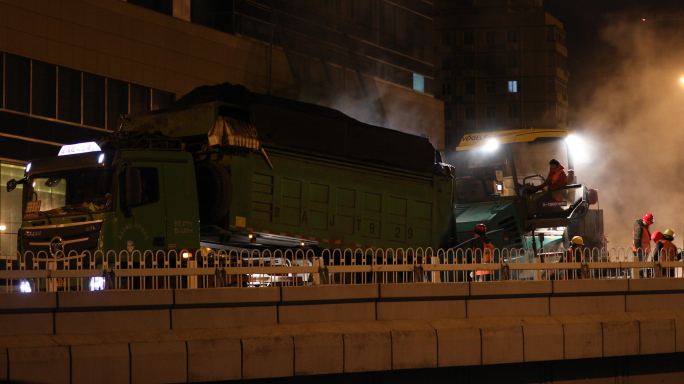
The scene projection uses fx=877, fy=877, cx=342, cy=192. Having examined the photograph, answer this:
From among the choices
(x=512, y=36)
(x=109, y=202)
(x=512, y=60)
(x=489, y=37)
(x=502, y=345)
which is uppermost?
(x=489, y=37)

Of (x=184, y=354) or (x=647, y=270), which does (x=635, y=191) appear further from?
(x=184, y=354)

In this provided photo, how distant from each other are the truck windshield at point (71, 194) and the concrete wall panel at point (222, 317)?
360cm

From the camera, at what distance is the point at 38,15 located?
990 inches

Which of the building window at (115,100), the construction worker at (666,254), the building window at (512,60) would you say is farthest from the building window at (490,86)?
the construction worker at (666,254)

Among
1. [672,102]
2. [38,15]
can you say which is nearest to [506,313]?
[38,15]

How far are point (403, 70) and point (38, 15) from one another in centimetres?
1927

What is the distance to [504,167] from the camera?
19375mm

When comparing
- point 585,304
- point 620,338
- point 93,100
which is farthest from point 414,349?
point 93,100

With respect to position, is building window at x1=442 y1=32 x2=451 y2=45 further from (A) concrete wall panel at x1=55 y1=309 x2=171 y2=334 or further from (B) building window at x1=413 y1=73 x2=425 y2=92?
(A) concrete wall panel at x1=55 y1=309 x2=171 y2=334

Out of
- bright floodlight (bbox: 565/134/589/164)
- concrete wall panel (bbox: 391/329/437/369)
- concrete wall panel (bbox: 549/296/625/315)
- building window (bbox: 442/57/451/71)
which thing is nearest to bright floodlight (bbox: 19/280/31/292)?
concrete wall panel (bbox: 391/329/437/369)

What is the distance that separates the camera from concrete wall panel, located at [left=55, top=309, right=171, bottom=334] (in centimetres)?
855

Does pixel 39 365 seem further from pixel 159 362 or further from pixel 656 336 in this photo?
pixel 656 336

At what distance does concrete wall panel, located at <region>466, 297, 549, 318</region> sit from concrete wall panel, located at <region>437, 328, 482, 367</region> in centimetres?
39

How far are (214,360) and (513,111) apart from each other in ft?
207
